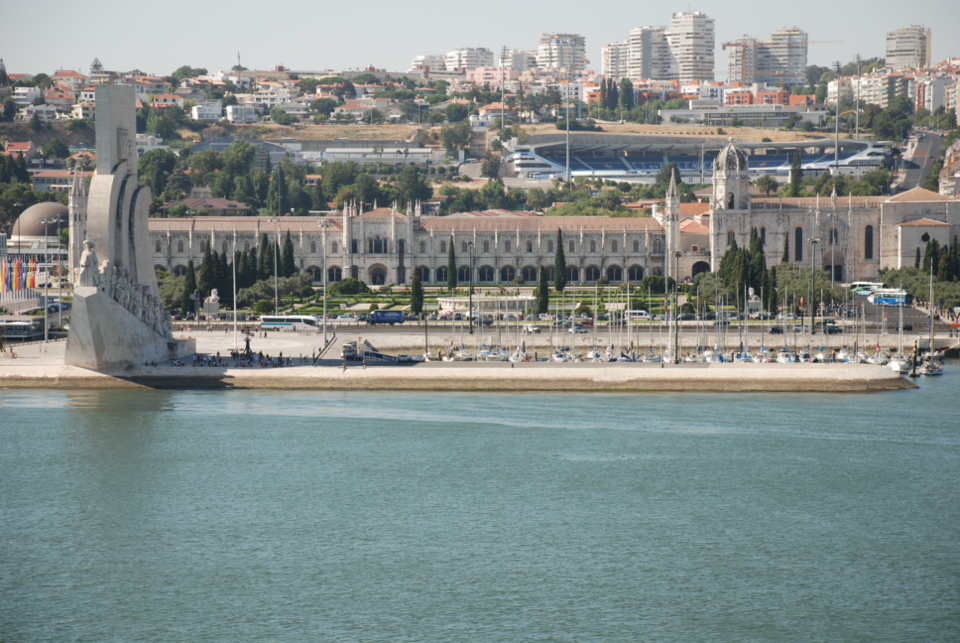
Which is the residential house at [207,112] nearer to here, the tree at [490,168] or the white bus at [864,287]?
the tree at [490,168]

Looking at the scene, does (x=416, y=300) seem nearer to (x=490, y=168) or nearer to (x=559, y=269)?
(x=559, y=269)

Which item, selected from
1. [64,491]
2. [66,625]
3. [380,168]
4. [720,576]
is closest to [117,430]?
[64,491]

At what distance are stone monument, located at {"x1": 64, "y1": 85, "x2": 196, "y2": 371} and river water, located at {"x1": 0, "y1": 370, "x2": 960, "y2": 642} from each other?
3305mm

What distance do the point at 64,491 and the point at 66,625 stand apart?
29.9 ft

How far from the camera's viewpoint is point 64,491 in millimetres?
34594

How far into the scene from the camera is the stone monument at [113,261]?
47.5 metres

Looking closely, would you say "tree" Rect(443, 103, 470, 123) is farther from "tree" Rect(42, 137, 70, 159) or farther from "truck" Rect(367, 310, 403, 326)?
"truck" Rect(367, 310, 403, 326)

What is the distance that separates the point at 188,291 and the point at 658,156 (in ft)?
311

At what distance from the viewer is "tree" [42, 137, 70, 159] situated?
140 metres

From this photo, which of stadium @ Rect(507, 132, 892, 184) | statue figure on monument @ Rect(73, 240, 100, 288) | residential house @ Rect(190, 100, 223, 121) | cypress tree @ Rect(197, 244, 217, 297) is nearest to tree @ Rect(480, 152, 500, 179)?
stadium @ Rect(507, 132, 892, 184)

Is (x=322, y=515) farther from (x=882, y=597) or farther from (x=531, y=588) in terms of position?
(x=882, y=597)

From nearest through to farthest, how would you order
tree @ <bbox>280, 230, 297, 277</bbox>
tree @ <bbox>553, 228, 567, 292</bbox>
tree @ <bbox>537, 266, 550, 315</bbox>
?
1. tree @ <bbox>537, 266, 550, 315</bbox>
2. tree @ <bbox>553, 228, 567, 292</bbox>
3. tree @ <bbox>280, 230, 297, 277</bbox>

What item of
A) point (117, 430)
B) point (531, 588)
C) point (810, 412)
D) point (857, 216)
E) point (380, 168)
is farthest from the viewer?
point (380, 168)

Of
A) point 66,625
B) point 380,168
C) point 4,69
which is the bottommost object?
point 66,625
